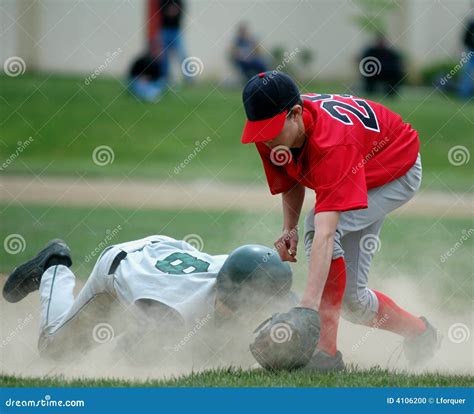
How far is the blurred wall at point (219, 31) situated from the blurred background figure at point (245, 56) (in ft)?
2.44

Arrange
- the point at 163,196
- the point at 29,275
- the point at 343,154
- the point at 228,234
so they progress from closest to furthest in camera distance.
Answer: the point at 343,154, the point at 29,275, the point at 228,234, the point at 163,196

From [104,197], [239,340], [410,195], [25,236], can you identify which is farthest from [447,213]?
[239,340]

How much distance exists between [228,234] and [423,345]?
497 cm

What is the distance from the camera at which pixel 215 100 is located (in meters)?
19.9

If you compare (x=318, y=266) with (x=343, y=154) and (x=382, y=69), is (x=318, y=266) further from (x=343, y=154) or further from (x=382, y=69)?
(x=382, y=69)

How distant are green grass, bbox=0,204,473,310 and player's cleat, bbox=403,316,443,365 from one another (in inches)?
46.4

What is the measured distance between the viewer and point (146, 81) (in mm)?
19750

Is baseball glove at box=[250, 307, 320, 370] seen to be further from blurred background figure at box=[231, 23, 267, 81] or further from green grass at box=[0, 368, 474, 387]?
blurred background figure at box=[231, 23, 267, 81]

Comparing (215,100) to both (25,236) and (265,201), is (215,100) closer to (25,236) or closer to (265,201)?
(265,201)

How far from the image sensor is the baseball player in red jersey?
4547 mm


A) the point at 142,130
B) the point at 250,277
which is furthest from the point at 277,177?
the point at 142,130

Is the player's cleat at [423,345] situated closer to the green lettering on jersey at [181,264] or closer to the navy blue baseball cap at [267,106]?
the green lettering on jersey at [181,264]

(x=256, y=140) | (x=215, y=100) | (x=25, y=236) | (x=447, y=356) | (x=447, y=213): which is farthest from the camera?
(x=215, y=100)

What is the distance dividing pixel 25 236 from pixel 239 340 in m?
5.19
